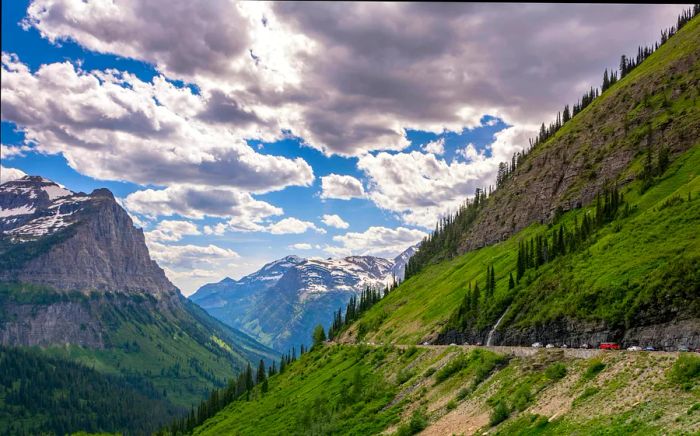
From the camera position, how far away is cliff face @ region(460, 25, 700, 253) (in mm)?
144250

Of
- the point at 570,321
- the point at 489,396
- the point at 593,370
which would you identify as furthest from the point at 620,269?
the point at 593,370

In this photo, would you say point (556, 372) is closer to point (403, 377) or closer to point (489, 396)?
point (489, 396)

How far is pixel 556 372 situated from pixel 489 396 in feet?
28.3

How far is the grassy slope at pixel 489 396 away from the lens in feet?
132

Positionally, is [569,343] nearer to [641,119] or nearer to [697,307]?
[697,307]

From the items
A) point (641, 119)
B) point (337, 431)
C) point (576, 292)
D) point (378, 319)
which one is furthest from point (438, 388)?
point (641, 119)

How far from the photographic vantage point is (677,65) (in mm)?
169125

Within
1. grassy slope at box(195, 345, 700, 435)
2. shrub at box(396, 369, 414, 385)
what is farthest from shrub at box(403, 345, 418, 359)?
shrub at box(396, 369, 414, 385)

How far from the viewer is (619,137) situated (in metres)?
163

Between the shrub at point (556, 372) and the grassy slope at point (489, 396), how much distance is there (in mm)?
135

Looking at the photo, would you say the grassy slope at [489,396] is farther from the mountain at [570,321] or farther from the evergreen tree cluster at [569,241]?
the evergreen tree cluster at [569,241]

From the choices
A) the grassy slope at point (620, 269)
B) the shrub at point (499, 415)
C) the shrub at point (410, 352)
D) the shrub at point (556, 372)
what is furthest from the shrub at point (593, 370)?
the shrub at point (410, 352)

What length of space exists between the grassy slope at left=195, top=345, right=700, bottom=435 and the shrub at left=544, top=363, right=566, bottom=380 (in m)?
0.13

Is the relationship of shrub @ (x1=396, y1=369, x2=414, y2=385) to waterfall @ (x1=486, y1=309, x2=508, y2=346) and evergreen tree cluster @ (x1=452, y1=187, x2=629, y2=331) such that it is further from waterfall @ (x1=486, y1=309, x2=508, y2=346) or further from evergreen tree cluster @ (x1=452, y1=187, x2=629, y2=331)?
evergreen tree cluster @ (x1=452, y1=187, x2=629, y2=331)
